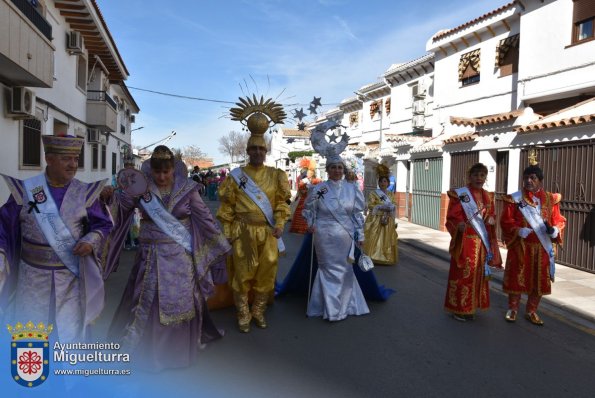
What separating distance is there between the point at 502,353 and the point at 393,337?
1.01 metres

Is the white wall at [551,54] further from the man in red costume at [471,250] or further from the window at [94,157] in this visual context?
the window at [94,157]

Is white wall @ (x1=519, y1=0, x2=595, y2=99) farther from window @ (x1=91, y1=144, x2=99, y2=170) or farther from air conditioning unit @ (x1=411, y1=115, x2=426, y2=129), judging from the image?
window @ (x1=91, y1=144, x2=99, y2=170)

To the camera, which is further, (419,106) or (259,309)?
(419,106)

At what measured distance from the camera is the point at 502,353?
4.12 m

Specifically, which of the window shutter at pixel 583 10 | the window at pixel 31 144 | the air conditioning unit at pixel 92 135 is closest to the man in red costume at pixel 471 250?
the window shutter at pixel 583 10

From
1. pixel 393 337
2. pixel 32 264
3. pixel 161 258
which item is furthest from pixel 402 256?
pixel 32 264

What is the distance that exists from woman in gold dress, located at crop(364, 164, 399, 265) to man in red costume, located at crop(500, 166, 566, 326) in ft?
11.3

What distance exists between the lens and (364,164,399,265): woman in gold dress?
27.8ft

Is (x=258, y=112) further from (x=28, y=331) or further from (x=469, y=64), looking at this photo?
(x=469, y=64)

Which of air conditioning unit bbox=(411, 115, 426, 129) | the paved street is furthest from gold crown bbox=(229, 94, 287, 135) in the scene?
air conditioning unit bbox=(411, 115, 426, 129)

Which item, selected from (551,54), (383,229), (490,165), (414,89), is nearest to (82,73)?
(383,229)

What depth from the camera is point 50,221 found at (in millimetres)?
2768

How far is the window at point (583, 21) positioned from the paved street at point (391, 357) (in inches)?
298

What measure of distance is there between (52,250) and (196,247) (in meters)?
1.13
